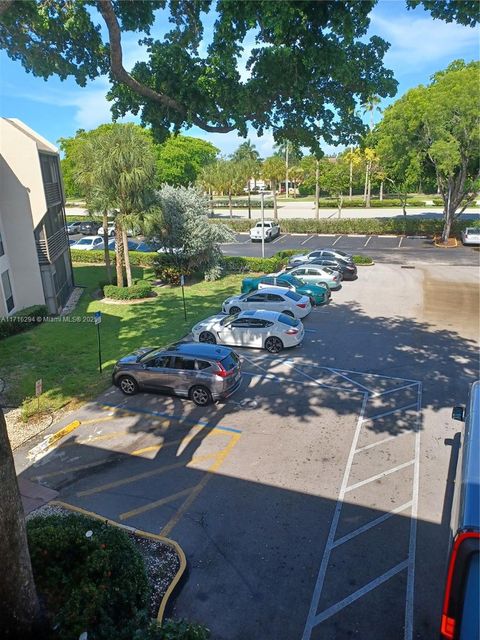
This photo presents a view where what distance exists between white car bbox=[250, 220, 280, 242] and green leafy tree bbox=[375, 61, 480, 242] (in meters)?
A: 13.1

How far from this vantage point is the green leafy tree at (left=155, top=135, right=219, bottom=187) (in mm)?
60812

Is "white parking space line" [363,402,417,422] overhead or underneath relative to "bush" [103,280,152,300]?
underneath

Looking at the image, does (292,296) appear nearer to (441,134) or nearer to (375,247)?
(441,134)

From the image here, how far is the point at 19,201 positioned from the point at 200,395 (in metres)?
14.0

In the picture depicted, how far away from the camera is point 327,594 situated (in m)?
7.17

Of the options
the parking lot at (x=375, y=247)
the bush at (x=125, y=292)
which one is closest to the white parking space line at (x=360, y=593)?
the bush at (x=125, y=292)

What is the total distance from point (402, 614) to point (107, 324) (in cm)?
1792

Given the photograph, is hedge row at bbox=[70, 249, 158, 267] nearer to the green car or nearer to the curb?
the green car

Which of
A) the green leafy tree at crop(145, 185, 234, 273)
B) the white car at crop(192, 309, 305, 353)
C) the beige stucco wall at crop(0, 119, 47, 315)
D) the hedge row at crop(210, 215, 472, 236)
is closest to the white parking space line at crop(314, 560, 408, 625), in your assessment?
the white car at crop(192, 309, 305, 353)

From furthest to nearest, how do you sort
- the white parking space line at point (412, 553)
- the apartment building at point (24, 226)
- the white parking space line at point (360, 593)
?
the apartment building at point (24, 226) → the white parking space line at point (360, 593) → the white parking space line at point (412, 553)

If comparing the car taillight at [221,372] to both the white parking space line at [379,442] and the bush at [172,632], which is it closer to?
the white parking space line at [379,442]

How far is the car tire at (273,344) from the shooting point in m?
17.5

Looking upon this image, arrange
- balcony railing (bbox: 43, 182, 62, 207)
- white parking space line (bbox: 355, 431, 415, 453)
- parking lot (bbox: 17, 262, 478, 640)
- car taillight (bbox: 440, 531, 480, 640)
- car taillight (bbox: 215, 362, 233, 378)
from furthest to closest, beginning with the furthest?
balcony railing (bbox: 43, 182, 62, 207) → car taillight (bbox: 215, 362, 233, 378) → white parking space line (bbox: 355, 431, 415, 453) → parking lot (bbox: 17, 262, 478, 640) → car taillight (bbox: 440, 531, 480, 640)

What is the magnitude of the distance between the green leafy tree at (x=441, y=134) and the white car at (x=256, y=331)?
25.1 m
